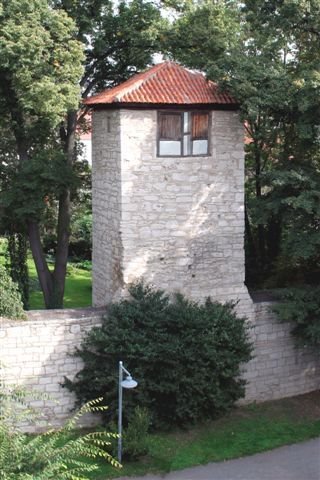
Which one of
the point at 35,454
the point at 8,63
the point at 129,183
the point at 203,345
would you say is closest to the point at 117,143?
the point at 129,183

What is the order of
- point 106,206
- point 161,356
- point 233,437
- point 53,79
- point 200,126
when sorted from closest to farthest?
point 161,356
point 233,437
point 200,126
point 106,206
point 53,79

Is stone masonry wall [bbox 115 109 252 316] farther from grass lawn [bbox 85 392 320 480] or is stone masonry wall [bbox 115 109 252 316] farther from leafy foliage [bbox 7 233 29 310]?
leafy foliage [bbox 7 233 29 310]

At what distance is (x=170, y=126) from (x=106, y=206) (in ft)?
7.91

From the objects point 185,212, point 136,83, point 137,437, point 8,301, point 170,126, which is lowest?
point 137,437

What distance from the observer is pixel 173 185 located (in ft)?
52.7

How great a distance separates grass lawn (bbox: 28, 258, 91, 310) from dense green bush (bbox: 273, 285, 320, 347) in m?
9.20

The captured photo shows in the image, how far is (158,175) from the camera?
15.9 meters

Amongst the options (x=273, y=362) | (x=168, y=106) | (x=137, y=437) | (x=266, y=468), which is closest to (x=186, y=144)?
(x=168, y=106)

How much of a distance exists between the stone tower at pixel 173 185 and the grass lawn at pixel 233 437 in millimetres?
2529

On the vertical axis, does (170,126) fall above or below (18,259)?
above

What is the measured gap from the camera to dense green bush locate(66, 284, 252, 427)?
1498cm

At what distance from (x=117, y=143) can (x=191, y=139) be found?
1621 millimetres

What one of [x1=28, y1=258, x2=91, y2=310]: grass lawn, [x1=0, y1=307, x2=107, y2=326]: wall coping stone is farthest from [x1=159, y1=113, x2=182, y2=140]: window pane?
[x1=28, y1=258, x2=91, y2=310]: grass lawn

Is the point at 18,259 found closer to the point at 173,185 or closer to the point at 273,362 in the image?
the point at 173,185
